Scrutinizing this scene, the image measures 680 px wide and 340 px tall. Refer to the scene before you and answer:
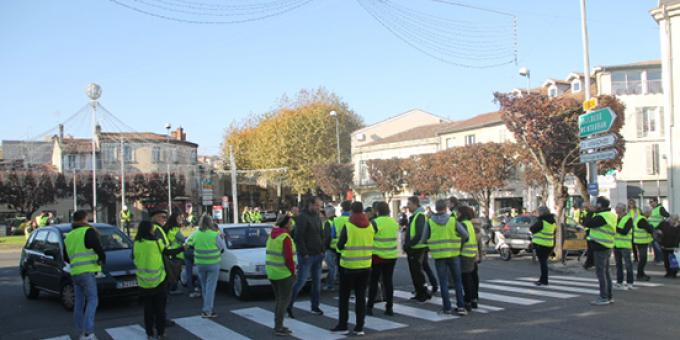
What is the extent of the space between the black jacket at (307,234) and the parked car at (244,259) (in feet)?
6.03

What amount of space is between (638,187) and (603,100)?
79.9ft

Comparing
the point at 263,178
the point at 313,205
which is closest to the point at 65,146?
the point at 263,178

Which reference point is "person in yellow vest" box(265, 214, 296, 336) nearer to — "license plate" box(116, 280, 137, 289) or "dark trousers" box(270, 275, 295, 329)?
"dark trousers" box(270, 275, 295, 329)

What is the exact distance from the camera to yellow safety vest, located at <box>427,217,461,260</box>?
1006 centimetres

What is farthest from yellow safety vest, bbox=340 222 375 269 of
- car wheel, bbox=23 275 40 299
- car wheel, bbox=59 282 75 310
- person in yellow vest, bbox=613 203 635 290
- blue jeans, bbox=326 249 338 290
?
car wheel, bbox=23 275 40 299

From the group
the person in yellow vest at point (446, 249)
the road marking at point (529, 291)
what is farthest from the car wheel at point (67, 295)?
the road marking at point (529, 291)

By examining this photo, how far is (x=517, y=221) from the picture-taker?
819 inches

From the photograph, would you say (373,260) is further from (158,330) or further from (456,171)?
(456,171)

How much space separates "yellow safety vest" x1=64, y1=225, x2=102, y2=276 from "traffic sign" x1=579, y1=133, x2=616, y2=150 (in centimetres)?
1321

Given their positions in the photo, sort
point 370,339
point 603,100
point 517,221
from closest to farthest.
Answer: point 370,339
point 517,221
point 603,100

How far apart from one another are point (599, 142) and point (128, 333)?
519 inches

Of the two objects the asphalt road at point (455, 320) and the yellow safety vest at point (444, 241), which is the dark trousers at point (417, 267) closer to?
the asphalt road at point (455, 320)

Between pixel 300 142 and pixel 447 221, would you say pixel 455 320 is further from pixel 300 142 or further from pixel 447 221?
pixel 300 142

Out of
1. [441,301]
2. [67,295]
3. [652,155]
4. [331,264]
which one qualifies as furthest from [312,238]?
[652,155]
